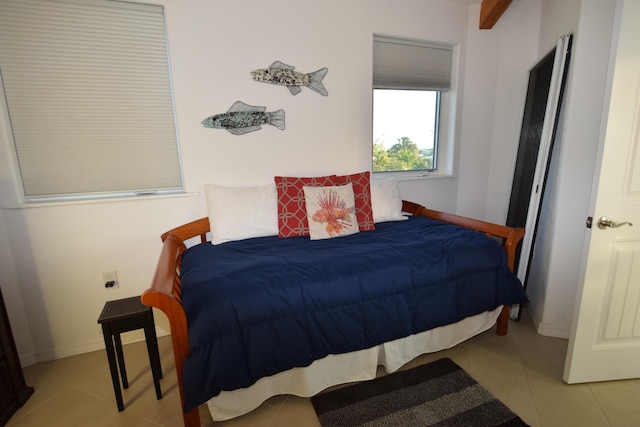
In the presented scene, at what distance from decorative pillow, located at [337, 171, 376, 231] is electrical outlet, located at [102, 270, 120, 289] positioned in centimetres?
167

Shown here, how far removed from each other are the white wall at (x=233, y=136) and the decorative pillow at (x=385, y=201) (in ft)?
0.92

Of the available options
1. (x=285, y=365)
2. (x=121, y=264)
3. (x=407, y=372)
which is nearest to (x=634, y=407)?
(x=407, y=372)

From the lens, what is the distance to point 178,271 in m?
1.87

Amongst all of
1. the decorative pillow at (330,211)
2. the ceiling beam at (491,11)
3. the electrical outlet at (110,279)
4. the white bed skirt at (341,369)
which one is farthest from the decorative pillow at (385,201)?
the electrical outlet at (110,279)

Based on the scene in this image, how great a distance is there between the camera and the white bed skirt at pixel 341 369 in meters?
1.52

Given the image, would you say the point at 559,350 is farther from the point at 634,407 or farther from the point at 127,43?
the point at 127,43

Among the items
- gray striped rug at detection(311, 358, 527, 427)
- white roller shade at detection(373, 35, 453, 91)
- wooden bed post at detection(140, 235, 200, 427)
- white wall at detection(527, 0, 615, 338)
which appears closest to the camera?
wooden bed post at detection(140, 235, 200, 427)

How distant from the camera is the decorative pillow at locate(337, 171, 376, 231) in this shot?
93.3 inches

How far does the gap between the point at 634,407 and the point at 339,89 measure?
2574 mm

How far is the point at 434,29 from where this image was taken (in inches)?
109

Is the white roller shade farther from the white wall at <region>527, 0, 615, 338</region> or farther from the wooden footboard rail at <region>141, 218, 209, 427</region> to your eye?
the wooden footboard rail at <region>141, 218, 209, 427</region>

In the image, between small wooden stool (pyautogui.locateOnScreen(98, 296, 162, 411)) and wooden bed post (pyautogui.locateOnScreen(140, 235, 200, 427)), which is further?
small wooden stool (pyautogui.locateOnScreen(98, 296, 162, 411))

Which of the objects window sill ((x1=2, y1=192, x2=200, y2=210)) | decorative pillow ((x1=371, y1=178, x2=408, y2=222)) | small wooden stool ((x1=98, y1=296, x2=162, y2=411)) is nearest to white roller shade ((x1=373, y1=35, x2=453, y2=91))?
decorative pillow ((x1=371, y1=178, x2=408, y2=222))

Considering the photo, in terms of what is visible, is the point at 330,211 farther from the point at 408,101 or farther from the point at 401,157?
the point at 408,101
